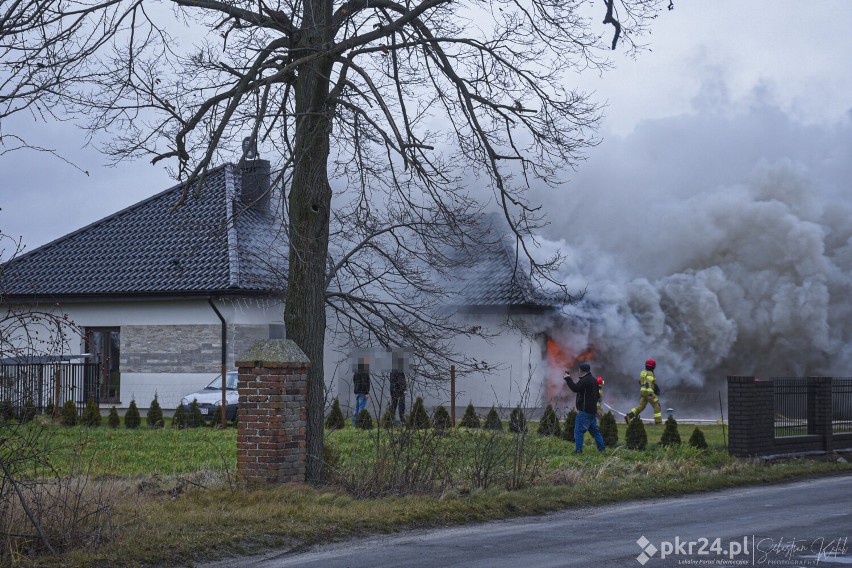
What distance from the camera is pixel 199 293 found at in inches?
1134

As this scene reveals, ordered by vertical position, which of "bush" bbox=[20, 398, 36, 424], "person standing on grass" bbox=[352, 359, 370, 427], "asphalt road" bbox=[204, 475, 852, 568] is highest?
"person standing on grass" bbox=[352, 359, 370, 427]

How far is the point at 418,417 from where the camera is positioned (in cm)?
1277

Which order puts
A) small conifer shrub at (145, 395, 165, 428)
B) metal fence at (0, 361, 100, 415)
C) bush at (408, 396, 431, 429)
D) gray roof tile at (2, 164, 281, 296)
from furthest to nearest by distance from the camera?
gray roof tile at (2, 164, 281, 296)
small conifer shrub at (145, 395, 165, 428)
metal fence at (0, 361, 100, 415)
bush at (408, 396, 431, 429)

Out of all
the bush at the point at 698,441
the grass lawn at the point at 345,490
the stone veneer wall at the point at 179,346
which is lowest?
the grass lawn at the point at 345,490

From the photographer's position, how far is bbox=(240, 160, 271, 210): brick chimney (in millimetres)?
12039

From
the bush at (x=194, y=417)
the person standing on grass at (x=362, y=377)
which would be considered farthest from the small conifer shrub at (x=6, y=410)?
the bush at (x=194, y=417)

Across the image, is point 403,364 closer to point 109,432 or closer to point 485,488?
point 485,488

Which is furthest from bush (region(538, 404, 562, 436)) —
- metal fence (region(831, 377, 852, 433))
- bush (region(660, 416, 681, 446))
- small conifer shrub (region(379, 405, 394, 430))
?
small conifer shrub (region(379, 405, 394, 430))

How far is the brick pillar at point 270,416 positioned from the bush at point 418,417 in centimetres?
138

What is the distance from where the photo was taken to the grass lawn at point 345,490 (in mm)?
9266

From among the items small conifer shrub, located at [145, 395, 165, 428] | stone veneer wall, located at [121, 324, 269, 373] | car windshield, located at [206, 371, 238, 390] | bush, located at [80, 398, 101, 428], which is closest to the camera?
bush, located at [80, 398, 101, 428]

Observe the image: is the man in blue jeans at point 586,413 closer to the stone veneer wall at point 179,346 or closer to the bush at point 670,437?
the bush at point 670,437

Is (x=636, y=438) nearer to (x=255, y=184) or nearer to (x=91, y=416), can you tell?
(x=255, y=184)

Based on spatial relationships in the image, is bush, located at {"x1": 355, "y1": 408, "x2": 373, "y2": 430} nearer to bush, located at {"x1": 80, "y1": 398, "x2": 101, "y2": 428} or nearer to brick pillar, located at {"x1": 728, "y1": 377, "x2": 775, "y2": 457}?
bush, located at {"x1": 80, "y1": 398, "x2": 101, "y2": 428}
